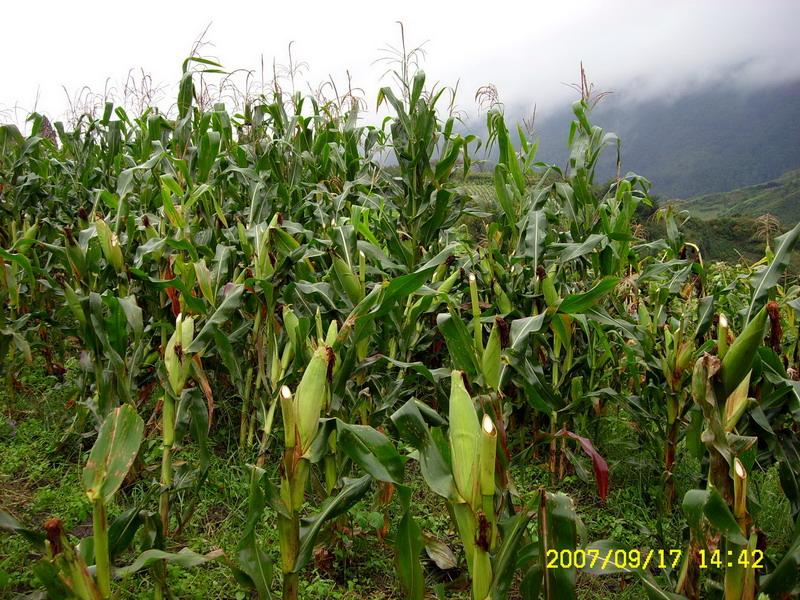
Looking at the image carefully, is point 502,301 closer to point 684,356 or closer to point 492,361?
point 684,356

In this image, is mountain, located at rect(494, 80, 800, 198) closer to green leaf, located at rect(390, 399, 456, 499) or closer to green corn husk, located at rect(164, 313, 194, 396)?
green corn husk, located at rect(164, 313, 194, 396)

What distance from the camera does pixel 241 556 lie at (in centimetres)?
154

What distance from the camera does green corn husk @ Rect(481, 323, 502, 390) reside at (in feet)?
5.15

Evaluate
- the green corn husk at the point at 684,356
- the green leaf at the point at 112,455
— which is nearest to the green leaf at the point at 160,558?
the green leaf at the point at 112,455

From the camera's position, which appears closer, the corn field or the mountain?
the corn field

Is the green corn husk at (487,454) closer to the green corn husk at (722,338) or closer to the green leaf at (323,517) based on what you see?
the green leaf at (323,517)

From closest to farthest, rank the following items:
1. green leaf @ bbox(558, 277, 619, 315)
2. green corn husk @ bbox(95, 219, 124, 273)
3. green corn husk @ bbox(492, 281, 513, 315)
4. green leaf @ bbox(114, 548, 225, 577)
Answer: green leaf @ bbox(114, 548, 225, 577) → green leaf @ bbox(558, 277, 619, 315) → green corn husk @ bbox(95, 219, 124, 273) → green corn husk @ bbox(492, 281, 513, 315)

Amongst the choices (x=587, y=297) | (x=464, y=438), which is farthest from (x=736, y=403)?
(x=464, y=438)

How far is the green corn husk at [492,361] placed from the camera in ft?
5.15

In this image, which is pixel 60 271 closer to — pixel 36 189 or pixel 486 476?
pixel 36 189

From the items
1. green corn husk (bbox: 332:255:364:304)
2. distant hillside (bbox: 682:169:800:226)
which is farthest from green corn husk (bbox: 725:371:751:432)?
distant hillside (bbox: 682:169:800:226)

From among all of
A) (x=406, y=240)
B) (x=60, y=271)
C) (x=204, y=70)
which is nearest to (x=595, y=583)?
(x=406, y=240)

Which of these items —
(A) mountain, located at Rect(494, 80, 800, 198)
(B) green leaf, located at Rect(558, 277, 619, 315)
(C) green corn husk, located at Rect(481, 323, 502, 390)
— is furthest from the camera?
(A) mountain, located at Rect(494, 80, 800, 198)

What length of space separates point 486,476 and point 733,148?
18461cm
